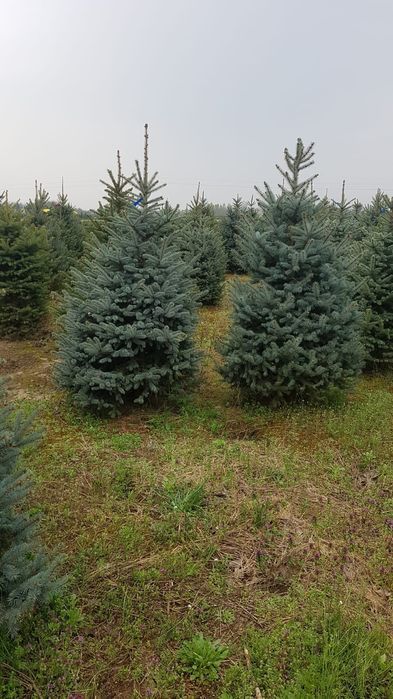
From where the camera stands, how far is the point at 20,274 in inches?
341

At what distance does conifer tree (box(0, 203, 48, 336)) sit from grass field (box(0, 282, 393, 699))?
4.29 meters

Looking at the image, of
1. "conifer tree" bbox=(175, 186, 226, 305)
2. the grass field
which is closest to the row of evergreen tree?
the grass field

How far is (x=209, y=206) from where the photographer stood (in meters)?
16.6

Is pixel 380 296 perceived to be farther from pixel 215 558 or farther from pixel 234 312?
pixel 215 558

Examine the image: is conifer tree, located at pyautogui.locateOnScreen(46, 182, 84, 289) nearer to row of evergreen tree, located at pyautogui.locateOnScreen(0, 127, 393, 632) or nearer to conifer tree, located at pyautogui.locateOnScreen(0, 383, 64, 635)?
row of evergreen tree, located at pyautogui.locateOnScreen(0, 127, 393, 632)

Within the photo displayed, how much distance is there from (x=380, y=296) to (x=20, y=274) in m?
6.54

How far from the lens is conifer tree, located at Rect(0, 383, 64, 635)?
6.85 ft

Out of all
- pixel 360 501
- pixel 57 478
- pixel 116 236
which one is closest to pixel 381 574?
pixel 360 501

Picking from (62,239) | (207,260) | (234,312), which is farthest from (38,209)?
(234,312)

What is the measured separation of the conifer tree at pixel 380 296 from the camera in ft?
21.7

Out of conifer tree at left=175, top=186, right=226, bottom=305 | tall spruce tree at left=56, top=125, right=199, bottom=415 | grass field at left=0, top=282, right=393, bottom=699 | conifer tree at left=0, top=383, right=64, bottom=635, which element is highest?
conifer tree at left=175, top=186, right=226, bottom=305

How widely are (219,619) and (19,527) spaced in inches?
50.3

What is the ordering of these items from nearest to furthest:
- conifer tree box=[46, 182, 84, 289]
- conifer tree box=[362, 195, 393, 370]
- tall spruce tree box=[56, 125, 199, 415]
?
tall spruce tree box=[56, 125, 199, 415] < conifer tree box=[362, 195, 393, 370] < conifer tree box=[46, 182, 84, 289]

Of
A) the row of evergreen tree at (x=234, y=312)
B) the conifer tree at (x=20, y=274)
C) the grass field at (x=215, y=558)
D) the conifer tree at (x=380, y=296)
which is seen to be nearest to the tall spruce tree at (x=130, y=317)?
the row of evergreen tree at (x=234, y=312)
